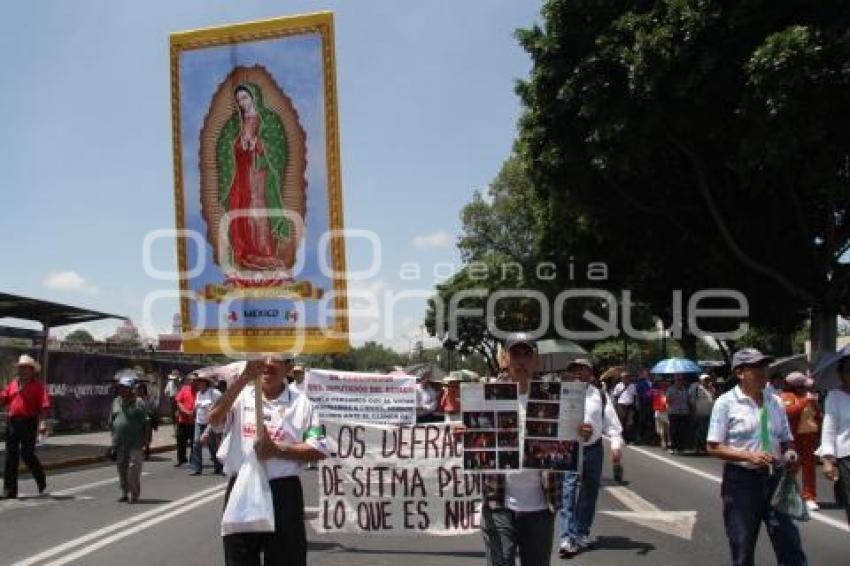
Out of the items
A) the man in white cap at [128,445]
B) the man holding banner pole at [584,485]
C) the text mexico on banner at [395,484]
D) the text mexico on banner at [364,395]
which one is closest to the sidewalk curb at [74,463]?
the man in white cap at [128,445]

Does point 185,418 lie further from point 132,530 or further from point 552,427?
point 552,427

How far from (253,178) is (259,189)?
0.07 meters

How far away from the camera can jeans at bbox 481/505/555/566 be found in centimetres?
520

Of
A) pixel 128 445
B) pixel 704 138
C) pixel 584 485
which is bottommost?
pixel 584 485

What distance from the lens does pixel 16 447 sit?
12406 mm

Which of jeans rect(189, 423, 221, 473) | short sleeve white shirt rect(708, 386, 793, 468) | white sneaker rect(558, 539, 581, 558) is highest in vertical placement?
short sleeve white shirt rect(708, 386, 793, 468)

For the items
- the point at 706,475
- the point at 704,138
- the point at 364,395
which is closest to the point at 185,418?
the point at 364,395

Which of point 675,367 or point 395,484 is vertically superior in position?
point 675,367

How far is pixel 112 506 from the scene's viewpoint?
12.0m

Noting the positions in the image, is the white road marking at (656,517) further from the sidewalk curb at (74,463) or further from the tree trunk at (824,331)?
the tree trunk at (824,331)

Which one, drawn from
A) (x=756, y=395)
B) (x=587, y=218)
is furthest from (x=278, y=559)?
(x=587, y=218)

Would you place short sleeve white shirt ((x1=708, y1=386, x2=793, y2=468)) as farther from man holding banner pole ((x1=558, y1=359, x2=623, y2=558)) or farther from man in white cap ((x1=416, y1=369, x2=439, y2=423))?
man in white cap ((x1=416, y1=369, x2=439, y2=423))

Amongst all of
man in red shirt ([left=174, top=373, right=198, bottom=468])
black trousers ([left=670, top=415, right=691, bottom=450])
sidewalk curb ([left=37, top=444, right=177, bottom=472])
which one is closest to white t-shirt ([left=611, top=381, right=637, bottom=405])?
black trousers ([left=670, top=415, right=691, bottom=450])

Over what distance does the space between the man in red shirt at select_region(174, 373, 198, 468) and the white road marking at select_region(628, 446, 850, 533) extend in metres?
9.25
